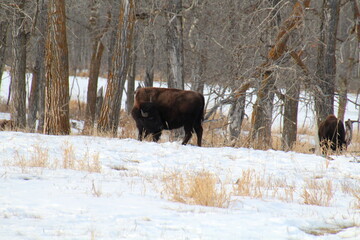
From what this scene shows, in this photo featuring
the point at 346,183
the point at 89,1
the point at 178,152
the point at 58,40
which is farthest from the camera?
the point at 89,1

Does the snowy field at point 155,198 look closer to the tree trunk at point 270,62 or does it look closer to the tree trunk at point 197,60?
the tree trunk at point 270,62

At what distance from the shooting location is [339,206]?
499cm

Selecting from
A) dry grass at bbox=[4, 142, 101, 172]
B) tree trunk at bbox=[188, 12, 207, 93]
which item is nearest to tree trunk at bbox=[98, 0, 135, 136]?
dry grass at bbox=[4, 142, 101, 172]

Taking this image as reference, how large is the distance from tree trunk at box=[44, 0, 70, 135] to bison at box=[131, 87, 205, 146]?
1652mm

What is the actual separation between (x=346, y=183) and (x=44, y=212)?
4331 mm

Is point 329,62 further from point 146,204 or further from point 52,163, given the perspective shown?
point 146,204

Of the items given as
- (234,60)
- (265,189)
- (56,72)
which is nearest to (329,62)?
(234,60)

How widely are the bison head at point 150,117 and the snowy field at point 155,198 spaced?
254 cm

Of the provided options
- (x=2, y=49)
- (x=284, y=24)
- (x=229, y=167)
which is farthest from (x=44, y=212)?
(x=2, y=49)

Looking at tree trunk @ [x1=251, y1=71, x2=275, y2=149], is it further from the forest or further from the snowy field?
the snowy field

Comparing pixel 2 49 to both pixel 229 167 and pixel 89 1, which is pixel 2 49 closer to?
pixel 89 1

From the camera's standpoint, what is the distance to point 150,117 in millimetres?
11008

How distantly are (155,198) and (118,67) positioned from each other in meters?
6.71

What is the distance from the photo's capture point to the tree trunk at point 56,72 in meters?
10.4
